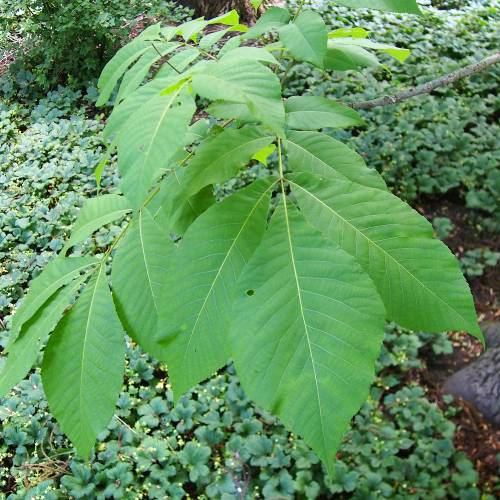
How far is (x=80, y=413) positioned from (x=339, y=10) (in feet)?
23.5

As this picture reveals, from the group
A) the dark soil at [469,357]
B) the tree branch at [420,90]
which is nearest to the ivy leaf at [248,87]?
the tree branch at [420,90]

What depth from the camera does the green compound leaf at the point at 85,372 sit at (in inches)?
26.2

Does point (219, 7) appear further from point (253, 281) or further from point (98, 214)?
point (253, 281)

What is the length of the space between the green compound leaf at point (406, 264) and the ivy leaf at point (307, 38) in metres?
0.28

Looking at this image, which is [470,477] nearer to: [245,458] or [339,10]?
[245,458]

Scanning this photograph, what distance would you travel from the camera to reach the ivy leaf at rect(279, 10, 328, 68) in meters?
0.79

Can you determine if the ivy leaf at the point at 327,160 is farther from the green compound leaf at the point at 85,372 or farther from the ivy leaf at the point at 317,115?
the green compound leaf at the point at 85,372

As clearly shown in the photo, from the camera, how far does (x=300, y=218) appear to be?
63cm

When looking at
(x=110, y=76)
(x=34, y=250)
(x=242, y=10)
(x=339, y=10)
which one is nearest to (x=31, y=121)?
(x=34, y=250)

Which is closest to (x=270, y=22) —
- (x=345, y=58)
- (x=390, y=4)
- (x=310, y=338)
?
(x=345, y=58)

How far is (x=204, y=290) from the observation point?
0.62 meters

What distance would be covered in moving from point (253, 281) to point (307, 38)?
443 mm

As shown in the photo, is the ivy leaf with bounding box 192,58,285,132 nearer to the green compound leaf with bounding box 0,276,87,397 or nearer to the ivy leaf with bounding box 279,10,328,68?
the ivy leaf with bounding box 279,10,328,68

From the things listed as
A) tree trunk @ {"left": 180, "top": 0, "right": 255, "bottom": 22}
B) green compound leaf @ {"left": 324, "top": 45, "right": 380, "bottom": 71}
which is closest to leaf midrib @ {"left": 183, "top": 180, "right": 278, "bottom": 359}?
green compound leaf @ {"left": 324, "top": 45, "right": 380, "bottom": 71}
